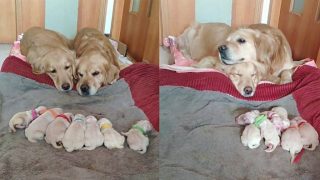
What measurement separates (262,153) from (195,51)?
0.43 m

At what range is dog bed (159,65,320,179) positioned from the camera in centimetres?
92

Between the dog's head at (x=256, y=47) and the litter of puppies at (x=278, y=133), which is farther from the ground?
the dog's head at (x=256, y=47)

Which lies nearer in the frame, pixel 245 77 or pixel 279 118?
pixel 279 118

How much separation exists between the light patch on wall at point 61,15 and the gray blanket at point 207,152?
0.90 feet

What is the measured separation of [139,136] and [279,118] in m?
0.38

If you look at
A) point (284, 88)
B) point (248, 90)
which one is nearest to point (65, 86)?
point (248, 90)

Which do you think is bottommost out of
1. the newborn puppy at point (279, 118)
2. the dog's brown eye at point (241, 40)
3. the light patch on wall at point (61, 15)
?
the newborn puppy at point (279, 118)

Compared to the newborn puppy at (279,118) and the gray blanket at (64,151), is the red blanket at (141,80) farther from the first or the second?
the newborn puppy at (279,118)

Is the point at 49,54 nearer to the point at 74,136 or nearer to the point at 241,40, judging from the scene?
the point at 74,136

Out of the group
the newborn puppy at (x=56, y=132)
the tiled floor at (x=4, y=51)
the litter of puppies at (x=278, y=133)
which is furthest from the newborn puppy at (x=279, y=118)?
the tiled floor at (x=4, y=51)

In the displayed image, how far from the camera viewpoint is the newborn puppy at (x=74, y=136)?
0.84m

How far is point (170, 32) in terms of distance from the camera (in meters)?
0.93

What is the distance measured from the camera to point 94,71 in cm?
93

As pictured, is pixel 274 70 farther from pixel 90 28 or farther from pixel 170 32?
pixel 90 28
